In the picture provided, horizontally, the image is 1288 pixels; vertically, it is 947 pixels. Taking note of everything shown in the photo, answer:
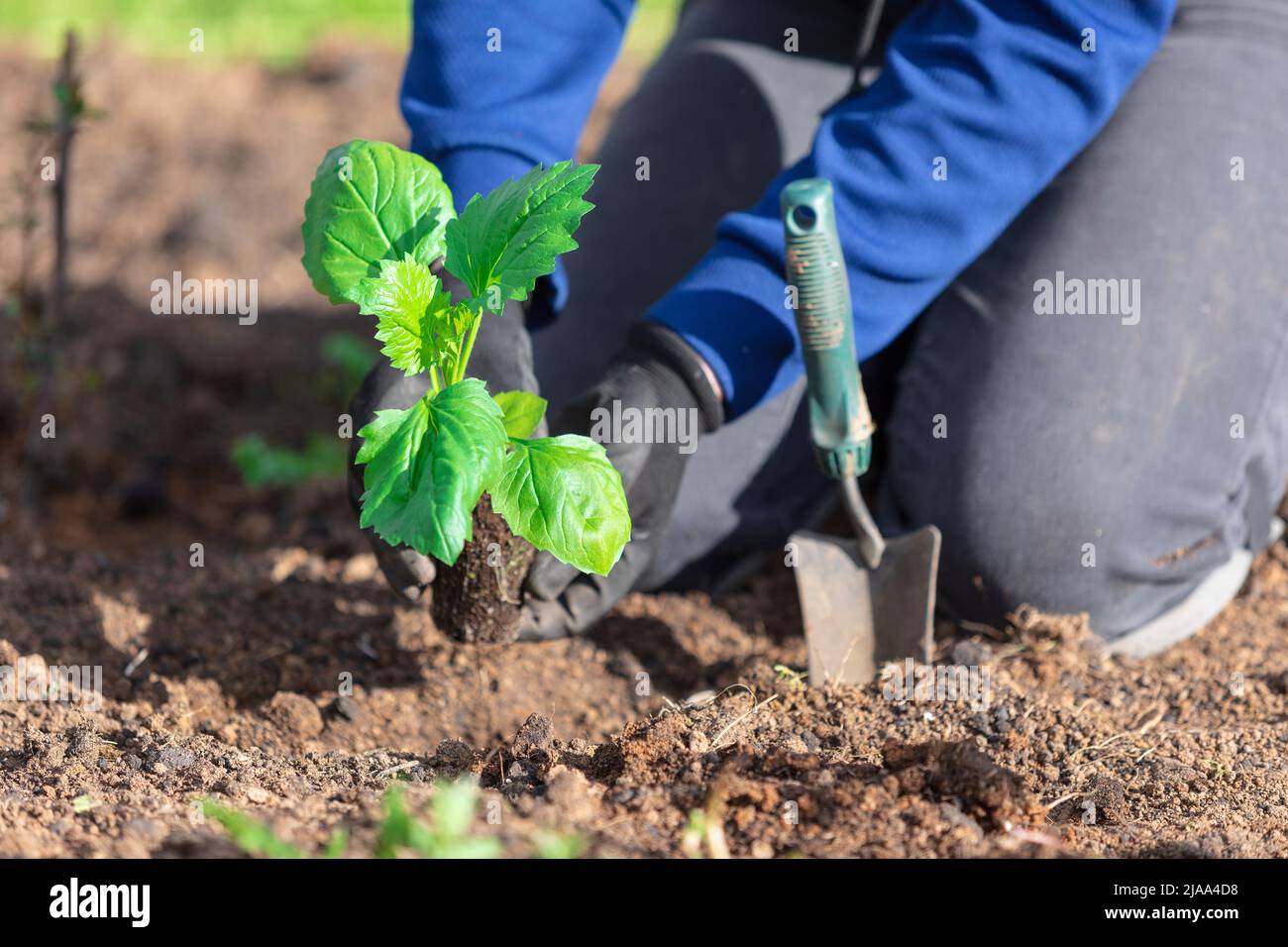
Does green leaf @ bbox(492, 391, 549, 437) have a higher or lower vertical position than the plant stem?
lower

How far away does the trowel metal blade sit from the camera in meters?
2.00

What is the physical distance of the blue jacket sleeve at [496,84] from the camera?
1.99 m

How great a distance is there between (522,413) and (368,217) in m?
0.31

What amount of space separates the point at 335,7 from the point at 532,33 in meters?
3.09

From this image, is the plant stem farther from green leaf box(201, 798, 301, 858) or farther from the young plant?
green leaf box(201, 798, 301, 858)

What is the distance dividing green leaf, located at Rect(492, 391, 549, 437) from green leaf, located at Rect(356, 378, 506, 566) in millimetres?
139

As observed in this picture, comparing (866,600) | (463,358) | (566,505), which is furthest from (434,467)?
(866,600)

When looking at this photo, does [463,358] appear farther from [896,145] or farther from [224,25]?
[224,25]

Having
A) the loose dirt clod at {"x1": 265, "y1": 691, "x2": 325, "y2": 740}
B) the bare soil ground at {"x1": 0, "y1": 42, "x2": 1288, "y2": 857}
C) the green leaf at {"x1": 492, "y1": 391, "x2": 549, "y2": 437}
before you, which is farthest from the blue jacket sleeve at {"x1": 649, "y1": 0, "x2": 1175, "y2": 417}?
the loose dirt clod at {"x1": 265, "y1": 691, "x2": 325, "y2": 740}

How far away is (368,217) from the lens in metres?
1.52

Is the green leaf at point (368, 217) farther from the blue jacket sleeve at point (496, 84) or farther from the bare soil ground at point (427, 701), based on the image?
the bare soil ground at point (427, 701)

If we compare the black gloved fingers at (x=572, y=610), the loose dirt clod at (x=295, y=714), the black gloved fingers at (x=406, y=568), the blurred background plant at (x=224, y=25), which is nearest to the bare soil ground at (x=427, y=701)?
the loose dirt clod at (x=295, y=714)
